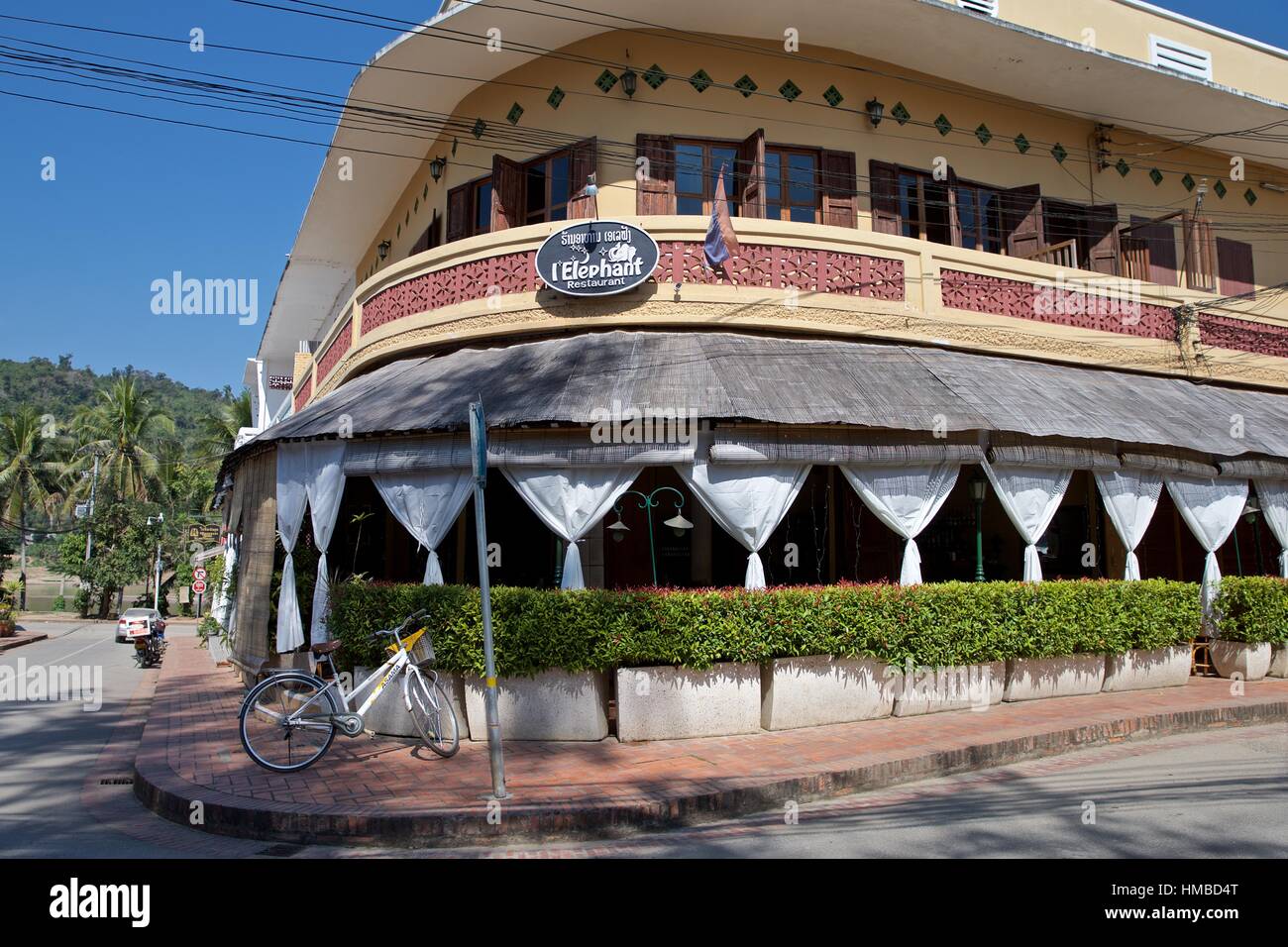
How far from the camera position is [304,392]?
19.0 m

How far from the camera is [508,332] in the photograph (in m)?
11.2

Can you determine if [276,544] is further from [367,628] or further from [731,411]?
[731,411]

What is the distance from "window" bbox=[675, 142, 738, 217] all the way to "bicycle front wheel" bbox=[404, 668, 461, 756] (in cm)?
727

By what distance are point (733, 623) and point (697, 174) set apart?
261 inches

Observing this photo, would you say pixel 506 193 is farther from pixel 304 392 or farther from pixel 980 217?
pixel 304 392

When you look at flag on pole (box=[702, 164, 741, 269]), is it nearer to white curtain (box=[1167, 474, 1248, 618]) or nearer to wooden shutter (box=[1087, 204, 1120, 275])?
white curtain (box=[1167, 474, 1248, 618])

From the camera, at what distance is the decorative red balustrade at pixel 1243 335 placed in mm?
14086

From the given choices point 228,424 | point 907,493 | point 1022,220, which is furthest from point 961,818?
point 228,424

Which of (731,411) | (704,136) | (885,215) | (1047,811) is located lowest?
(1047,811)

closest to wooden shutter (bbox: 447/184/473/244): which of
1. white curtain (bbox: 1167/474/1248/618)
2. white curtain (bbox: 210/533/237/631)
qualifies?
white curtain (bbox: 210/533/237/631)

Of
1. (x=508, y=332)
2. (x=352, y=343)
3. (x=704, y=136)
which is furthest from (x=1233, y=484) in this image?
(x=352, y=343)

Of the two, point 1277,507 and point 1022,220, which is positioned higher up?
point 1022,220
